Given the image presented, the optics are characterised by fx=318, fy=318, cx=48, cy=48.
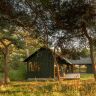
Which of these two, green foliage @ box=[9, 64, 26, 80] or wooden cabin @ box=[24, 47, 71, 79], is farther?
green foliage @ box=[9, 64, 26, 80]

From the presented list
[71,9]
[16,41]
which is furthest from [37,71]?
[71,9]

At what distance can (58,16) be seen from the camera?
15633mm

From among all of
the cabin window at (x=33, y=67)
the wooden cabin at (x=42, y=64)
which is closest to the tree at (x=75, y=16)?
the wooden cabin at (x=42, y=64)

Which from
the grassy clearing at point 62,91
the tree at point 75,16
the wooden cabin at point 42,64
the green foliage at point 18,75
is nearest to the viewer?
the grassy clearing at point 62,91

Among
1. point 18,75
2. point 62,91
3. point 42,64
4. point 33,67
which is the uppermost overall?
point 42,64

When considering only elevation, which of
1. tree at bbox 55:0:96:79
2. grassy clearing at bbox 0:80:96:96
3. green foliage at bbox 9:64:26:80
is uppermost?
tree at bbox 55:0:96:79

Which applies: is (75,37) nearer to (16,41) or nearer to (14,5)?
(14,5)

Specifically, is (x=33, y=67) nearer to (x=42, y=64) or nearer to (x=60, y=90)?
(x=42, y=64)

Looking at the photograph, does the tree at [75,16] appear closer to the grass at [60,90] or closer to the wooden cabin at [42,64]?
the grass at [60,90]

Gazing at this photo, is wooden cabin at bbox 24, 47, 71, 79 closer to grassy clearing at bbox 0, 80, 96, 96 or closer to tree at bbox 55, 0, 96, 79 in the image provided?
tree at bbox 55, 0, 96, 79

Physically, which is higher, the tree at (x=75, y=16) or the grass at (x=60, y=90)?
the tree at (x=75, y=16)

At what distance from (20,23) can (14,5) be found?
123 cm

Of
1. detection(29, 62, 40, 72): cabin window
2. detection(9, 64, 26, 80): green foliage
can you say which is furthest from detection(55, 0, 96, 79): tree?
detection(9, 64, 26, 80): green foliage

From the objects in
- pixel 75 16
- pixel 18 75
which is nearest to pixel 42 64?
pixel 18 75
